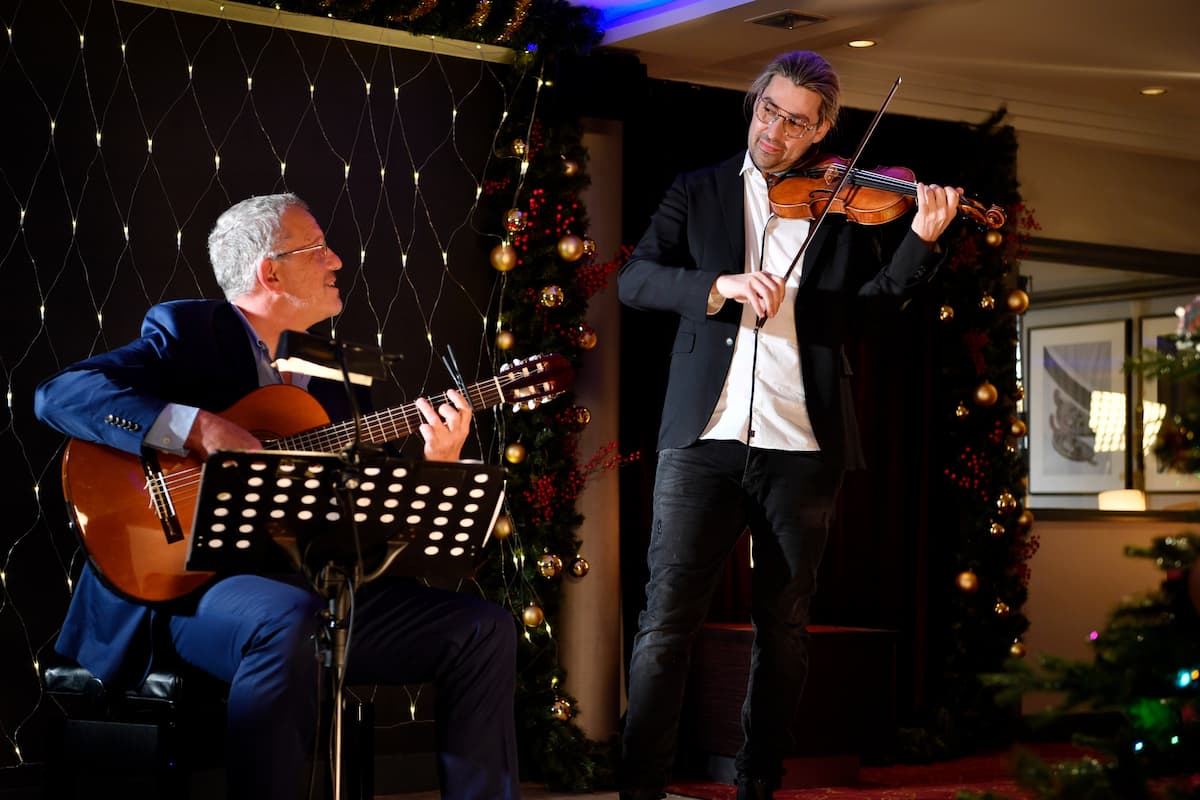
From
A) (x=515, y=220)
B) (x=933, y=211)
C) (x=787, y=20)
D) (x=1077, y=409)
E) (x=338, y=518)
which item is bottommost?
(x=338, y=518)

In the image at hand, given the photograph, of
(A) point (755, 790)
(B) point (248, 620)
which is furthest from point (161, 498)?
(A) point (755, 790)

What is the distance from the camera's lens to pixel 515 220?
4.53 meters

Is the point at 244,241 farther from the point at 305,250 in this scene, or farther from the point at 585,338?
the point at 585,338

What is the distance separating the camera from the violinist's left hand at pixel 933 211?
10.9 ft

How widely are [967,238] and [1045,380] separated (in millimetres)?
1290

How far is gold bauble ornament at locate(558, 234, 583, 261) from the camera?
14.8 feet

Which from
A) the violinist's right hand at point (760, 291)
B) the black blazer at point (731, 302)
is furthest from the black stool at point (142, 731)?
the violinist's right hand at point (760, 291)

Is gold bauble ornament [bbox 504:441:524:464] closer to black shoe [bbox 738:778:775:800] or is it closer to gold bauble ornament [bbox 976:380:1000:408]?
black shoe [bbox 738:778:775:800]

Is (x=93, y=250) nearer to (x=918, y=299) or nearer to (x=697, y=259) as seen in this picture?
(x=697, y=259)

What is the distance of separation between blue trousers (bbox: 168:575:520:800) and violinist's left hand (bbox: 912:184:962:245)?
1306mm

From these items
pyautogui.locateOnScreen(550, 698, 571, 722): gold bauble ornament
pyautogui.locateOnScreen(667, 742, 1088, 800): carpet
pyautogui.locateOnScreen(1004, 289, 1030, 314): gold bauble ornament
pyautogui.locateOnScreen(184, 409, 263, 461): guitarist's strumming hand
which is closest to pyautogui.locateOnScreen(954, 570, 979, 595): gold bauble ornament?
pyautogui.locateOnScreen(667, 742, 1088, 800): carpet

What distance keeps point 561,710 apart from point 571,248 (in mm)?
1443

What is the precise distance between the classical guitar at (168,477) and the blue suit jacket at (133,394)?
6 centimetres

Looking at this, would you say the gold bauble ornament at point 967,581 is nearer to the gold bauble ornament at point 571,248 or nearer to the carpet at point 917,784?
the carpet at point 917,784
